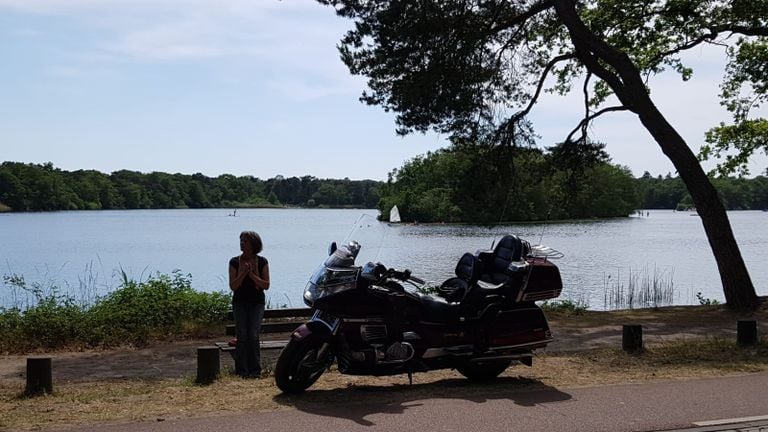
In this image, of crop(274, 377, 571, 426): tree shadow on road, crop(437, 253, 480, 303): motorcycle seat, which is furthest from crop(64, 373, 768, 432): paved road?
crop(437, 253, 480, 303): motorcycle seat

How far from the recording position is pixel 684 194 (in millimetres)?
152500

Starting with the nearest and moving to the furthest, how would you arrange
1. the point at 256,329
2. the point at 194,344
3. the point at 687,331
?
the point at 256,329 → the point at 194,344 → the point at 687,331

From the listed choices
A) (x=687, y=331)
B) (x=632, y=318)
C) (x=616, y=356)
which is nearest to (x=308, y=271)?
(x=632, y=318)

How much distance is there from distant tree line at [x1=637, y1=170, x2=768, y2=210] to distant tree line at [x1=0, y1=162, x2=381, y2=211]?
164 ft

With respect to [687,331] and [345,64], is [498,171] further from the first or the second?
[687,331]

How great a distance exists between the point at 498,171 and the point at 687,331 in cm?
599

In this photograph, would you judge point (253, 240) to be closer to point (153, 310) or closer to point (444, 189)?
point (153, 310)

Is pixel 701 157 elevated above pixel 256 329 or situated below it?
above

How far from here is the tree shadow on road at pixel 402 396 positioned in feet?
22.0

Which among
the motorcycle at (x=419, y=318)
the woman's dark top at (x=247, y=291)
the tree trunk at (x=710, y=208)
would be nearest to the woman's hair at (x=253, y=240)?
the woman's dark top at (x=247, y=291)

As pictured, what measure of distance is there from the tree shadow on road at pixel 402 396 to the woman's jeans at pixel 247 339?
52.1 inches

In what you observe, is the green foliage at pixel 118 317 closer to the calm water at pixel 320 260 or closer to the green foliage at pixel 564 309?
the calm water at pixel 320 260

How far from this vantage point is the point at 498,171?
57.3 ft

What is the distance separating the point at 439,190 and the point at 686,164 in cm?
1474
